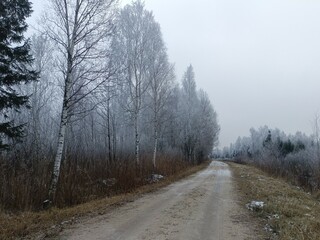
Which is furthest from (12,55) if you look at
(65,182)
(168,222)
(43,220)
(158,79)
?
(158,79)

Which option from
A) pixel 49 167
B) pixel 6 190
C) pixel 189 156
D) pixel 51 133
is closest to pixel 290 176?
pixel 189 156

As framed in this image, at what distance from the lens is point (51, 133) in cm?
3005

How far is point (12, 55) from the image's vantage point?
15.3 meters

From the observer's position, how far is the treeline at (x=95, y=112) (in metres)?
11.7

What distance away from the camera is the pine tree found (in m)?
14.9

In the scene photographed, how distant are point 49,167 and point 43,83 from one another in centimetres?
1707

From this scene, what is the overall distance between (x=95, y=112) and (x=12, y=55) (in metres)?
13.6

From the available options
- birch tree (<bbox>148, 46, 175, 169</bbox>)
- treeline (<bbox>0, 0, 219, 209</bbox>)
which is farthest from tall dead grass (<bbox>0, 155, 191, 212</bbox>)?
birch tree (<bbox>148, 46, 175, 169</bbox>)

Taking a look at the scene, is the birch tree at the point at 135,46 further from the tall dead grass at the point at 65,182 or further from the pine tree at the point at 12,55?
the pine tree at the point at 12,55

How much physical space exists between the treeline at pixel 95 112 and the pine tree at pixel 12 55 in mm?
405

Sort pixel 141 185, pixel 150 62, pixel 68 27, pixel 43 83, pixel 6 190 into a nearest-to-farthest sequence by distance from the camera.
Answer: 1. pixel 6 190
2. pixel 68 27
3. pixel 141 185
4. pixel 150 62
5. pixel 43 83

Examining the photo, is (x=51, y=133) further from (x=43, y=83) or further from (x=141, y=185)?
(x=141, y=185)

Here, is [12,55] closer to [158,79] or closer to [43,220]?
[43,220]

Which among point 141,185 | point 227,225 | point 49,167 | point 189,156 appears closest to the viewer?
point 227,225
